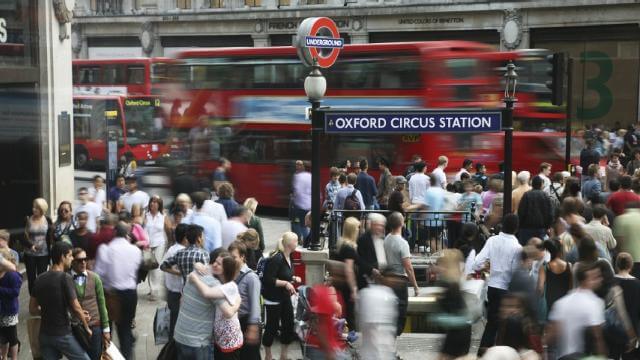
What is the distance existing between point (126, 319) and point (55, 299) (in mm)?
1382

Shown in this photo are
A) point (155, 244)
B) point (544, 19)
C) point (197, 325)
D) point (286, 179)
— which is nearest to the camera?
point (197, 325)

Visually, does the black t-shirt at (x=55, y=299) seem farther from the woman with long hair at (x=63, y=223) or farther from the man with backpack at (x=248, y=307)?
the woman with long hair at (x=63, y=223)

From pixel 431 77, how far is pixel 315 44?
9.21 meters

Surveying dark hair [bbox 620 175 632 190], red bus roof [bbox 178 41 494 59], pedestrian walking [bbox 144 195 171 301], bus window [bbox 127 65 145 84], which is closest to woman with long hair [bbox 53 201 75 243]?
pedestrian walking [bbox 144 195 171 301]

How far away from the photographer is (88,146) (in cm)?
3144

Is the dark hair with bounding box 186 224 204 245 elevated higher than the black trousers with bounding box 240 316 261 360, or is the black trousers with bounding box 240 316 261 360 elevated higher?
the dark hair with bounding box 186 224 204 245

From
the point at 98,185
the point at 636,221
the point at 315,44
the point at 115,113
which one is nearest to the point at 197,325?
the point at 315,44

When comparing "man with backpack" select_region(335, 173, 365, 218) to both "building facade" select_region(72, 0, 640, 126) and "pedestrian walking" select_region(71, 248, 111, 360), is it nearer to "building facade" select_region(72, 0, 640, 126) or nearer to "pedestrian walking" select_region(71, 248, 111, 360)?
"pedestrian walking" select_region(71, 248, 111, 360)

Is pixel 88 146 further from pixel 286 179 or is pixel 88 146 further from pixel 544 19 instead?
pixel 544 19

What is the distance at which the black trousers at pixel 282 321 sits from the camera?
9.82m

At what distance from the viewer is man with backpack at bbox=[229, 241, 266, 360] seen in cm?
857

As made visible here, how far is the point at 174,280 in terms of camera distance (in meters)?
9.57

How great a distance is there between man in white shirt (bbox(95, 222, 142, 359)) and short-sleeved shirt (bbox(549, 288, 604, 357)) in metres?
4.41

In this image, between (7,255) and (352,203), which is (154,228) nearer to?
(352,203)
